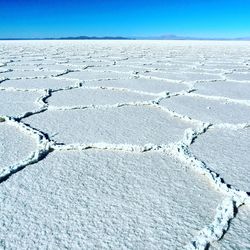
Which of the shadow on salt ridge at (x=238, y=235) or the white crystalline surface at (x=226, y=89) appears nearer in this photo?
the shadow on salt ridge at (x=238, y=235)

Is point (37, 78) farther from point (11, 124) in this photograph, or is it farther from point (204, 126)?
point (204, 126)

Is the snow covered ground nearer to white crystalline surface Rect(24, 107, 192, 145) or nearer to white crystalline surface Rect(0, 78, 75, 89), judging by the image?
white crystalline surface Rect(24, 107, 192, 145)

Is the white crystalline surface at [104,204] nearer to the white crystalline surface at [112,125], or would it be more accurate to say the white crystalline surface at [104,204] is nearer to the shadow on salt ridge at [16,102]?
the white crystalline surface at [112,125]

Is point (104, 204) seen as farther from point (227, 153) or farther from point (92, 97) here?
point (92, 97)

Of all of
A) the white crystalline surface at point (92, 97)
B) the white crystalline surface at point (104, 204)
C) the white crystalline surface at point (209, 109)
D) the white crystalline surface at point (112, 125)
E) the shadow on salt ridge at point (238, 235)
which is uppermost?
the shadow on salt ridge at point (238, 235)

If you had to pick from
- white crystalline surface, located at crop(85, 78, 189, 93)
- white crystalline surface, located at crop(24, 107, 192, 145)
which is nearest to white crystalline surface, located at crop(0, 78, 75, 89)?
white crystalline surface, located at crop(85, 78, 189, 93)

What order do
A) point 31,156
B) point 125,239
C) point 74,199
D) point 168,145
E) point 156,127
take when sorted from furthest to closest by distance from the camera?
point 156,127 → point 168,145 → point 31,156 → point 74,199 → point 125,239

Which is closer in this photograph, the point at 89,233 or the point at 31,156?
the point at 89,233

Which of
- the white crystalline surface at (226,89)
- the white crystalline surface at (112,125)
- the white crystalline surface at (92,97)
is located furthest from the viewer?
the white crystalline surface at (226,89)

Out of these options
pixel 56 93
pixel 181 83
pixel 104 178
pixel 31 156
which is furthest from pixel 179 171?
pixel 181 83

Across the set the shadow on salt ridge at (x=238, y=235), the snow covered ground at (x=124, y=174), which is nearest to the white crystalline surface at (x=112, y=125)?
the snow covered ground at (x=124, y=174)
